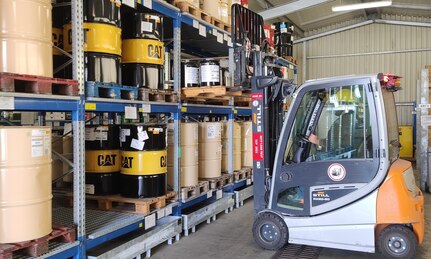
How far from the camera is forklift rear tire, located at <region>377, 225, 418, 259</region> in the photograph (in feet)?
14.9

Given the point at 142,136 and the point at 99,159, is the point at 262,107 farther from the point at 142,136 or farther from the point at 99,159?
the point at 99,159

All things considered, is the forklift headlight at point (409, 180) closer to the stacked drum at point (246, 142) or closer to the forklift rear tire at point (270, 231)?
the forklift rear tire at point (270, 231)

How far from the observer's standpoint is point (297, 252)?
5.09 metres

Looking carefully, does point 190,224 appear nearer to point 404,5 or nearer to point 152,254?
point 152,254

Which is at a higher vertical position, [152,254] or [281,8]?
[281,8]

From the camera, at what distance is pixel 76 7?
3.86m

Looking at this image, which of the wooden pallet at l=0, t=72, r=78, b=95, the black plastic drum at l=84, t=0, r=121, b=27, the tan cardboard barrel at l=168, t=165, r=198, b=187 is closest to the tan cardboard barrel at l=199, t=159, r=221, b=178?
the tan cardboard barrel at l=168, t=165, r=198, b=187

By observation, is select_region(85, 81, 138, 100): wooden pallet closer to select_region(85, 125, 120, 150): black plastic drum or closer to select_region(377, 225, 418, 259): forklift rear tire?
select_region(85, 125, 120, 150): black plastic drum

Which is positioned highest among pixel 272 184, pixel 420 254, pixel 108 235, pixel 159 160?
pixel 159 160

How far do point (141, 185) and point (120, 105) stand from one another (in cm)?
104

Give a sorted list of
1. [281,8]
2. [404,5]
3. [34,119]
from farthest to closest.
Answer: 1. [404,5]
2. [281,8]
3. [34,119]

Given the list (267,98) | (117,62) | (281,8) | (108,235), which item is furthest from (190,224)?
(281,8)

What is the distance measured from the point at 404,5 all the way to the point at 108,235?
48.1ft

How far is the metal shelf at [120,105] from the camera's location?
4086 millimetres
